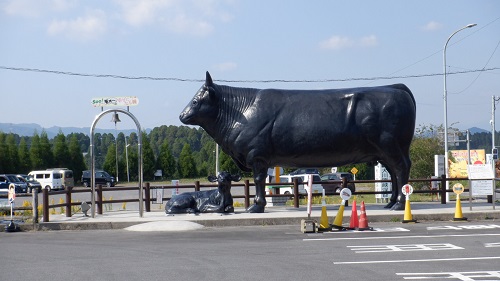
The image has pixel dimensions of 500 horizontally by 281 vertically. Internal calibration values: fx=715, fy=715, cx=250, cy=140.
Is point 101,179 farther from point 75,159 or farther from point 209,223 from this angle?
point 209,223

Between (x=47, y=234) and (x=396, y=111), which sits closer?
(x=47, y=234)

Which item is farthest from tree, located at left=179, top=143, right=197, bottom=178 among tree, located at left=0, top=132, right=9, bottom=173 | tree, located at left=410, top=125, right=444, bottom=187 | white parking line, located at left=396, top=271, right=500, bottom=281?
white parking line, located at left=396, top=271, right=500, bottom=281

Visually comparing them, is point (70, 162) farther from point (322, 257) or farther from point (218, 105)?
point (322, 257)

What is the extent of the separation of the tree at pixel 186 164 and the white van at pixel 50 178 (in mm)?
15269

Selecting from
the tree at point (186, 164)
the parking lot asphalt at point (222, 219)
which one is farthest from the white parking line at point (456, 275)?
the tree at point (186, 164)

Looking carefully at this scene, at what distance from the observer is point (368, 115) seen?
1984cm

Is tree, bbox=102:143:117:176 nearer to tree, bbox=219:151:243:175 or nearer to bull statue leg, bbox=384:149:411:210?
tree, bbox=219:151:243:175

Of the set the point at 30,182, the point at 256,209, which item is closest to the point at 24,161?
the point at 30,182

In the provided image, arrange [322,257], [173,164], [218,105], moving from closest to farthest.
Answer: [322,257] → [218,105] → [173,164]

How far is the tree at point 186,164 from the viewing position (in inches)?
2712

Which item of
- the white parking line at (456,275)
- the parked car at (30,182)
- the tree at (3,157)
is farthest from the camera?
the tree at (3,157)

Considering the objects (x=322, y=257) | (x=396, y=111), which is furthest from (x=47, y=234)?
(x=396, y=111)

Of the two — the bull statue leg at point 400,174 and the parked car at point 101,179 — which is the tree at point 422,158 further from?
the parked car at point 101,179

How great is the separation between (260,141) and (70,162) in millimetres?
49320
